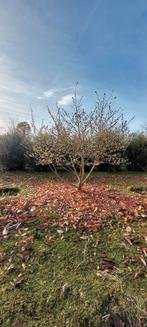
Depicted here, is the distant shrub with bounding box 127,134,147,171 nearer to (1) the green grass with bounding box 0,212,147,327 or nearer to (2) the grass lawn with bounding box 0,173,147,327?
(2) the grass lawn with bounding box 0,173,147,327

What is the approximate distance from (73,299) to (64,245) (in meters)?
0.74

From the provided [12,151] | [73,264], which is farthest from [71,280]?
[12,151]

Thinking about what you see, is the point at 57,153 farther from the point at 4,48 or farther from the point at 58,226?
the point at 4,48

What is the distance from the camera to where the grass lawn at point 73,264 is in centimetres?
180

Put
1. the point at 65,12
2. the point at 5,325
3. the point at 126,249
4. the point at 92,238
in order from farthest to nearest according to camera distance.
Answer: the point at 65,12, the point at 92,238, the point at 126,249, the point at 5,325

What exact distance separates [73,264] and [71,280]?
0.76 ft

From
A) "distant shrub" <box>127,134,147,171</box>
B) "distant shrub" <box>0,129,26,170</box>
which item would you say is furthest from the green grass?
"distant shrub" <box>127,134,147,171</box>

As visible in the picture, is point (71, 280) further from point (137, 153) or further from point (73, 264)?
point (137, 153)

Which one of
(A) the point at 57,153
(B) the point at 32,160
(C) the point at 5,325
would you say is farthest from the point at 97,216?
(B) the point at 32,160

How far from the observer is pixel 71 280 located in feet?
6.91

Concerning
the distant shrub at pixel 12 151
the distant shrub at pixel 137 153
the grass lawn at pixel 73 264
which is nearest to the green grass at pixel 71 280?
the grass lawn at pixel 73 264

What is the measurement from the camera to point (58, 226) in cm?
299

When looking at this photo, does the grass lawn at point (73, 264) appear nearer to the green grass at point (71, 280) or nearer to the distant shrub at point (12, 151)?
the green grass at point (71, 280)

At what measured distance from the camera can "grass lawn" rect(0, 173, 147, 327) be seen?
1802 millimetres
